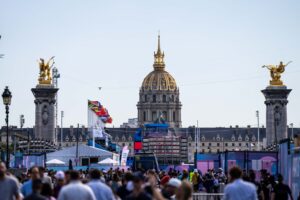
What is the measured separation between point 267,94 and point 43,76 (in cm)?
3405

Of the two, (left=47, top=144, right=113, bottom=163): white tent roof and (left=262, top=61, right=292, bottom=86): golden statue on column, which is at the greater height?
(left=262, top=61, right=292, bottom=86): golden statue on column

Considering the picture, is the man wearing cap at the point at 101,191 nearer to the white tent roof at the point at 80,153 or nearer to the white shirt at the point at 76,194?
the white shirt at the point at 76,194

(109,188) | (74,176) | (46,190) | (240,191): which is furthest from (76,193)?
(240,191)

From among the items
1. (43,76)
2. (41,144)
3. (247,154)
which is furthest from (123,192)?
(43,76)

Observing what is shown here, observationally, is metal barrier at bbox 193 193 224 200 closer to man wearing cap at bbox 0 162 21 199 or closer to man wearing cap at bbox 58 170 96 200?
man wearing cap at bbox 0 162 21 199

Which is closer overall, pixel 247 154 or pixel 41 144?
pixel 247 154

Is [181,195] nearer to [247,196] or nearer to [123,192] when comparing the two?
[247,196]

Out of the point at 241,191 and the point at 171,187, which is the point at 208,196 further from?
the point at 171,187

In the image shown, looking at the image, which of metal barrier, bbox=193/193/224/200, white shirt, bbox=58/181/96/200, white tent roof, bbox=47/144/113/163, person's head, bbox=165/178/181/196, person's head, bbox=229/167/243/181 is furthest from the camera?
white tent roof, bbox=47/144/113/163

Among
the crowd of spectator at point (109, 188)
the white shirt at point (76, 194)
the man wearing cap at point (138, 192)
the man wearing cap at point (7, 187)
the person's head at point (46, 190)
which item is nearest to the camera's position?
the man wearing cap at point (138, 192)

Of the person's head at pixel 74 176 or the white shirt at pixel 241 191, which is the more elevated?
the person's head at pixel 74 176

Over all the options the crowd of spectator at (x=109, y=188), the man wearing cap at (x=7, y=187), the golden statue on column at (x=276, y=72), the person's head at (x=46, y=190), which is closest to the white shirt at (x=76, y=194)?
the crowd of spectator at (x=109, y=188)

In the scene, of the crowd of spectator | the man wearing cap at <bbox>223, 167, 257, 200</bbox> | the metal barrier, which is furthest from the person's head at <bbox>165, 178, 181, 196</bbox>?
the metal barrier

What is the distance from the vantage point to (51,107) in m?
176
